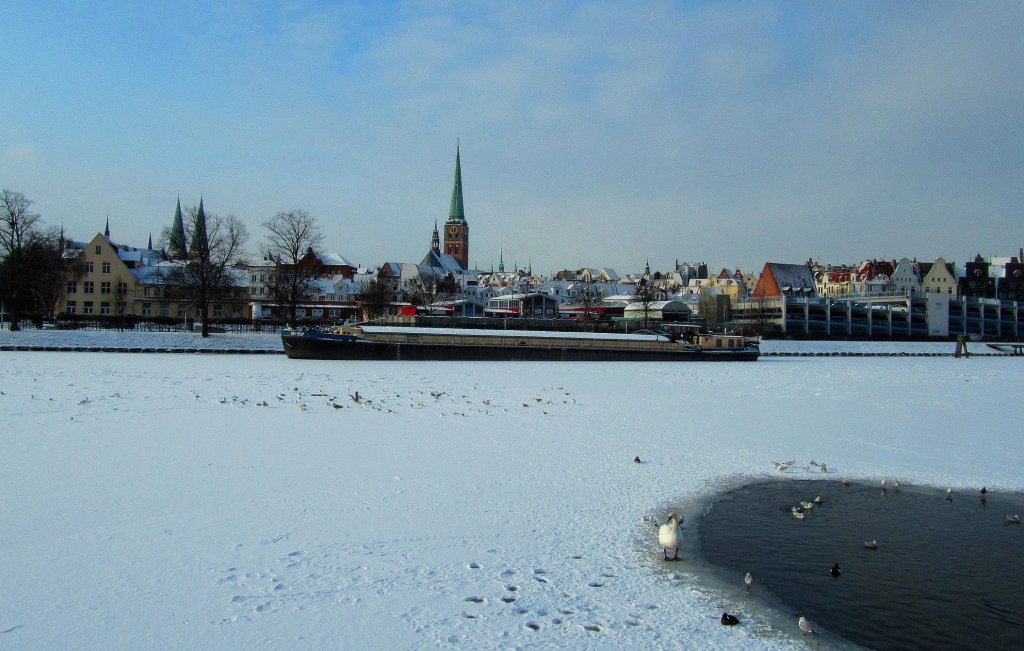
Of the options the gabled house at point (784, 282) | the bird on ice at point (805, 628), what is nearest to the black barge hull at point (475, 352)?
the bird on ice at point (805, 628)

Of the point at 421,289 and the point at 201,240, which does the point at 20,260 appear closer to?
the point at 201,240

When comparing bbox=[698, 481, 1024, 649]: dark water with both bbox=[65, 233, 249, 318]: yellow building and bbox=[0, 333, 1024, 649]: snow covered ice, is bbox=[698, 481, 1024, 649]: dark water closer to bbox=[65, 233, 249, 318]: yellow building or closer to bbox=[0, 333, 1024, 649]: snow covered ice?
bbox=[0, 333, 1024, 649]: snow covered ice

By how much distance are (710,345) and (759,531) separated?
4049 centimetres

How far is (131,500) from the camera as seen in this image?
8484 mm

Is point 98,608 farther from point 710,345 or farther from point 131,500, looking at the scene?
point 710,345

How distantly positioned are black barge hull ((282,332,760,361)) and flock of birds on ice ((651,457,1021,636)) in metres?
29.4

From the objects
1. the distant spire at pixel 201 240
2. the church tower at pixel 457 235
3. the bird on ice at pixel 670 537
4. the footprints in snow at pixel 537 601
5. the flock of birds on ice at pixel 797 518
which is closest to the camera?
the footprints in snow at pixel 537 601

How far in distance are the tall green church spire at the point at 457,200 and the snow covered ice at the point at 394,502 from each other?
549 ft

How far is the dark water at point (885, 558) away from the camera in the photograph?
236 inches

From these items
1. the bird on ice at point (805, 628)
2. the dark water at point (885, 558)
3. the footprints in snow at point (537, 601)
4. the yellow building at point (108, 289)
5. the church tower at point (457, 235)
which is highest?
the church tower at point (457, 235)

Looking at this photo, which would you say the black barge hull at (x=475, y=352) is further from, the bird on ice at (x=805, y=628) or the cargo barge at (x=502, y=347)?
the bird on ice at (x=805, y=628)

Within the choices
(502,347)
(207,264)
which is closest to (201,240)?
(207,264)

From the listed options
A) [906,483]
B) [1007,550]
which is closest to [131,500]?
[1007,550]

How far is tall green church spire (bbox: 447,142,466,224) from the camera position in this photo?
7264 inches
